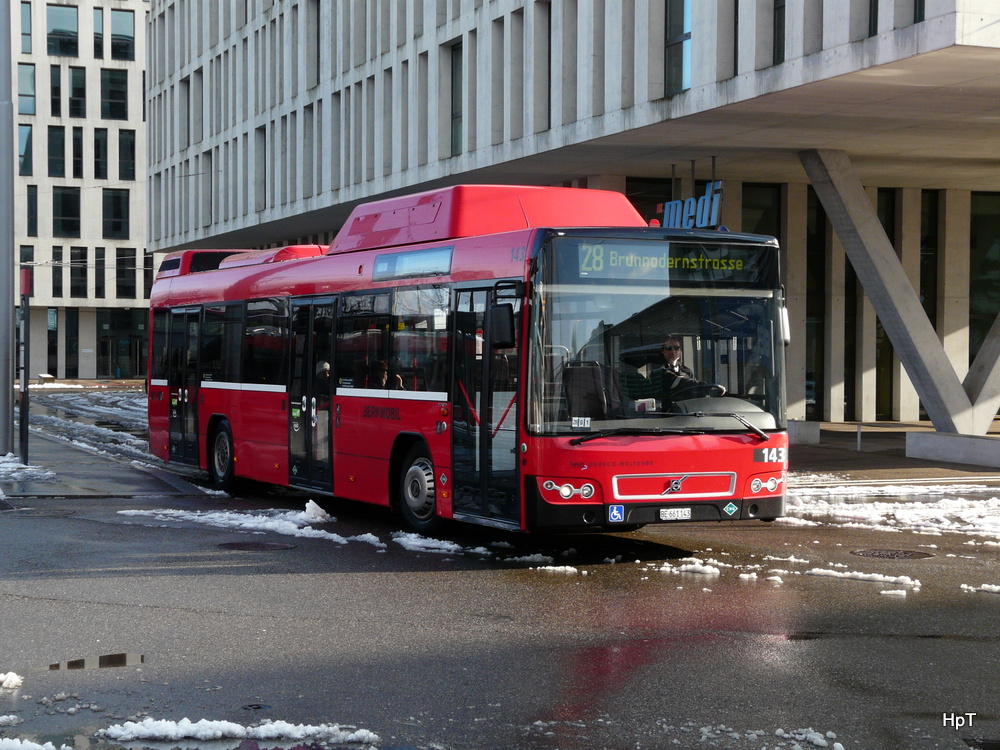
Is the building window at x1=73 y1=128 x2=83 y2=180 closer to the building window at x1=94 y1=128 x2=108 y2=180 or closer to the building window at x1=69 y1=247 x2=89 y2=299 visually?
the building window at x1=94 y1=128 x2=108 y2=180

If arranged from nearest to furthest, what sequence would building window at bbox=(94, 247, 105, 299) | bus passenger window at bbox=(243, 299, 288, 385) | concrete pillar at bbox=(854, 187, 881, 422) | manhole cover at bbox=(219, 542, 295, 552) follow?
manhole cover at bbox=(219, 542, 295, 552), bus passenger window at bbox=(243, 299, 288, 385), concrete pillar at bbox=(854, 187, 881, 422), building window at bbox=(94, 247, 105, 299)

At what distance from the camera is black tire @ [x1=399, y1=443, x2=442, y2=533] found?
12.5 metres

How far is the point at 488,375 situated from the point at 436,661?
4135 mm

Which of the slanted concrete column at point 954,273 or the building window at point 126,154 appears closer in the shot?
the slanted concrete column at point 954,273

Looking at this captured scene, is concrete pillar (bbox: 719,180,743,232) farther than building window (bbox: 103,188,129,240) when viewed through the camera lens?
No

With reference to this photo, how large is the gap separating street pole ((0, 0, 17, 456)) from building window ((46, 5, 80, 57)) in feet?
202

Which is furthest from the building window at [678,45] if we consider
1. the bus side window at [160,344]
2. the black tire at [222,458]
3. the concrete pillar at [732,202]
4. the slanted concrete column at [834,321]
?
the black tire at [222,458]

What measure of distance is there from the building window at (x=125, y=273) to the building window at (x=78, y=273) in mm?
1770

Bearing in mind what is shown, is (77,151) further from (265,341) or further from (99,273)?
(265,341)

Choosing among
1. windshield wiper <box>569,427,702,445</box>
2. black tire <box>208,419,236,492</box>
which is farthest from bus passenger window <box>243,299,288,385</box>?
A: windshield wiper <box>569,427,702,445</box>

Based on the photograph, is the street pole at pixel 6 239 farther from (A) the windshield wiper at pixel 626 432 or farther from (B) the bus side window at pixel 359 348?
(A) the windshield wiper at pixel 626 432

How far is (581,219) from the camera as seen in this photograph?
1277cm
